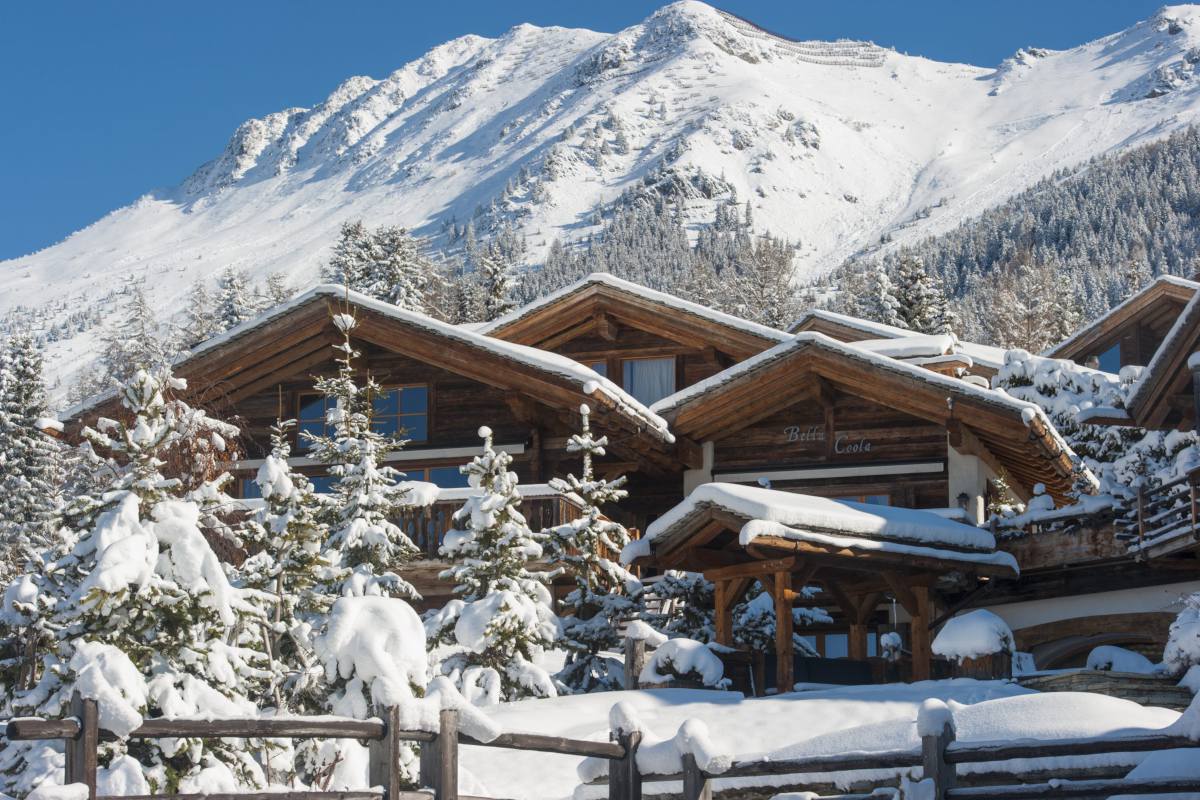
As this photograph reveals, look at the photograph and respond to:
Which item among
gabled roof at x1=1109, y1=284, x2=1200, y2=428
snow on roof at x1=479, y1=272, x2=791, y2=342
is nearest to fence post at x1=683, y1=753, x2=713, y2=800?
gabled roof at x1=1109, y1=284, x2=1200, y2=428

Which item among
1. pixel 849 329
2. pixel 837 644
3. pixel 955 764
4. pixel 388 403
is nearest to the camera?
pixel 955 764

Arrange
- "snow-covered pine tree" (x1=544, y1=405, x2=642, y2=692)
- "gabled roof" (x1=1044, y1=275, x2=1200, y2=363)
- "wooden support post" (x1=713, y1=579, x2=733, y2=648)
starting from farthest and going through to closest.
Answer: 1. "gabled roof" (x1=1044, y1=275, x2=1200, y2=363)
2. "snow-covered pine tree" (x1=544, y1=405, x2=642, y2=692)
3. "wooden support post" (x1=713, y1=579, x2=733, y2=648)

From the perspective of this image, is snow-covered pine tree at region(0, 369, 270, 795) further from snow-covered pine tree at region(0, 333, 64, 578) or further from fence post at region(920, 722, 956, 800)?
snow-covered pine tree at region(0, 333, 64, 578)

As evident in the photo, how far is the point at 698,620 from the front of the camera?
2278 cm

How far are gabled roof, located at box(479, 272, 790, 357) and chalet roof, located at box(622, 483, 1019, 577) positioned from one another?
26.3ft

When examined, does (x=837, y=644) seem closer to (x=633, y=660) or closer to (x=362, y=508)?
(x=633, y=660)

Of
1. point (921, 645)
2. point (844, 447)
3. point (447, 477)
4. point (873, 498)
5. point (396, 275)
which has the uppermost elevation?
point (396, 275)

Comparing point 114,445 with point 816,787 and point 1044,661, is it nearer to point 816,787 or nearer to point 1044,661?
point 816,787

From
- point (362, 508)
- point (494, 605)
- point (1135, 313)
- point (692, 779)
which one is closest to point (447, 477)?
point (362, 508)

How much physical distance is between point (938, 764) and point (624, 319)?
20377 mm

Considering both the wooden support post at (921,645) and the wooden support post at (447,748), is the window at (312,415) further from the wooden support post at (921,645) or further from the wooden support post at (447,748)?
the wooden support post at (447,748)

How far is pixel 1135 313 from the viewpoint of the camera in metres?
41.5

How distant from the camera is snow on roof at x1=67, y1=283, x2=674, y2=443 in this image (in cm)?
2547

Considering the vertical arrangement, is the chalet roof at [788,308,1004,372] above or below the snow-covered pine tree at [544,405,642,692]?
above
